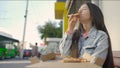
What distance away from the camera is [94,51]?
87.0 inches

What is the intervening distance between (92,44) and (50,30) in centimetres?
5271

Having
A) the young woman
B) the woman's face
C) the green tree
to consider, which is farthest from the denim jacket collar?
the green tree

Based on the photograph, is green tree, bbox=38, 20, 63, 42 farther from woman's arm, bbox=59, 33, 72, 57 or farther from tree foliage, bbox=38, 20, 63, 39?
woman's arm, bbox=59, 33, 72, 57

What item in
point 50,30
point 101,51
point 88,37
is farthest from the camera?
point 50,30

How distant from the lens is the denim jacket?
2192 millimetres

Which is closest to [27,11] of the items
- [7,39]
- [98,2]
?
[7,39]

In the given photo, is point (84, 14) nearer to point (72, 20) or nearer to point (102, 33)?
point (72, 20)

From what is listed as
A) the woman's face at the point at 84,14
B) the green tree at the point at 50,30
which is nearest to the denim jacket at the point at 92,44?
the woman's face at the point at 84,14

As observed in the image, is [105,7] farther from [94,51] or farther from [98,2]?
[94,51]

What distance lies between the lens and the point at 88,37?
241cm

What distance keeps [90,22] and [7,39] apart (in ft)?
85.2

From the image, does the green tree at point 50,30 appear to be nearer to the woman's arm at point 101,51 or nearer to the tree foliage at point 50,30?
the tree foliage at point 50,30

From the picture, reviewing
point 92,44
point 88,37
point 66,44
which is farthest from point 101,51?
point 66,44

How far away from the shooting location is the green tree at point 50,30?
180 ft
